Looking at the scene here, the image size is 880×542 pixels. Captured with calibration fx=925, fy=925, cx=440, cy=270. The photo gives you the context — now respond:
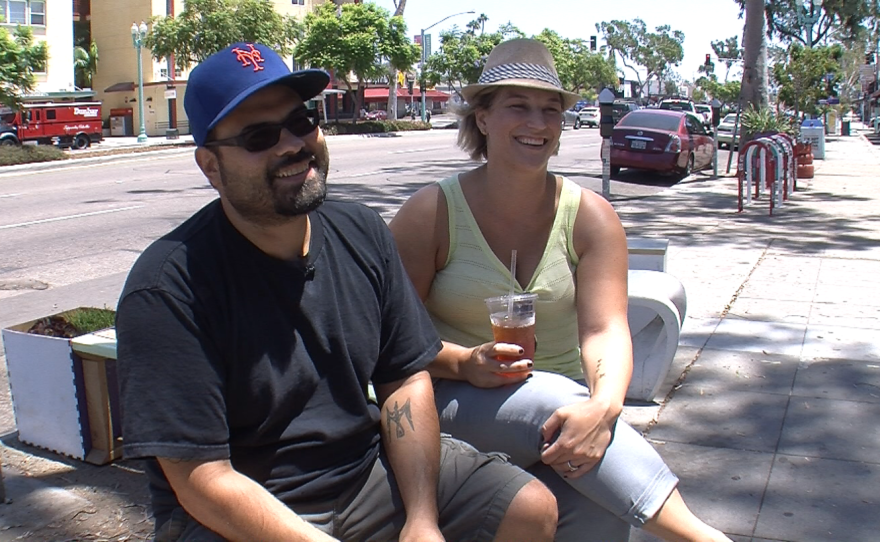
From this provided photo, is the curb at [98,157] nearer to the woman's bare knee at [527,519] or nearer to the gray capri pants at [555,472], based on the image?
the gray capri pants at [555,472]

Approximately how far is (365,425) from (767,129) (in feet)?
59.8

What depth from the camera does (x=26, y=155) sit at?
24.1 metres

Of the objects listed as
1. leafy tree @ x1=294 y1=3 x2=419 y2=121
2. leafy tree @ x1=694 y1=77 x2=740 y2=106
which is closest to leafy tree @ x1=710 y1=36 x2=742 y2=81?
leafy tree @ x1=694 y1=77 x2=740 y2=106

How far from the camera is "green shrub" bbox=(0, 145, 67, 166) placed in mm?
23281

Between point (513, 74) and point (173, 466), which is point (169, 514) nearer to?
point (173, 466)

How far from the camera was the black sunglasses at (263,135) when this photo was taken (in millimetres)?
2051

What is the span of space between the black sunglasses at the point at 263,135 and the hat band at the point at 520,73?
915 millimetres

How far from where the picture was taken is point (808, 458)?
12.7 feet

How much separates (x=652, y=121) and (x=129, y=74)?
3648cm

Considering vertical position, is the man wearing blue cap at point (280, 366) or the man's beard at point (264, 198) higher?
the man's beard at point (264, 198)

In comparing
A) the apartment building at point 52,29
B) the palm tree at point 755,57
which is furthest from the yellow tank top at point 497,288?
the apartment building at point 52,29

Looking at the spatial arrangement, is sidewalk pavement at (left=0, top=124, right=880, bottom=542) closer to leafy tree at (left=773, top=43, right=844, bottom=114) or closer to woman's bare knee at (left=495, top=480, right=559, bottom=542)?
woman's bare knee at (left=495, top=480, right=559, bottom=542)

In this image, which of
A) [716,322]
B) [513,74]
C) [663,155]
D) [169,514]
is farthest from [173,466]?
[663,155]

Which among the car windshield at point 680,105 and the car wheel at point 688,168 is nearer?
the car wheel at point 688,168
